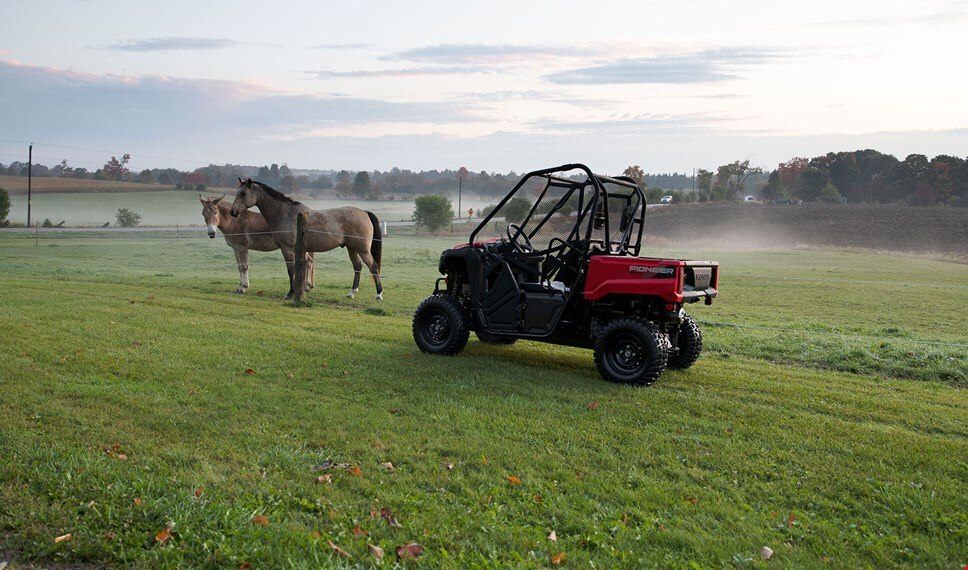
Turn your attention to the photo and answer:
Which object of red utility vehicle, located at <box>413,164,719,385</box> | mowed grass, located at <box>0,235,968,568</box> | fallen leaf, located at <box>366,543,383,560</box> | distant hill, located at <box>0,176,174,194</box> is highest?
distant hill, located at <box>0,176,174,194</box>

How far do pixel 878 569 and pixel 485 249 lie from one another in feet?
21.5

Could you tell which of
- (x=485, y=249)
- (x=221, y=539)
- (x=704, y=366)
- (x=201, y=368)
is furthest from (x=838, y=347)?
(x=221, y=539)

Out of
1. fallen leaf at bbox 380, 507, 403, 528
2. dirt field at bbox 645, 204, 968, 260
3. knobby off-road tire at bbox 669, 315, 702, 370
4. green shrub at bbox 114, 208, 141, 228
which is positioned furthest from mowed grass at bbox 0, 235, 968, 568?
green shrub at bbox 114, 208, 141, 228

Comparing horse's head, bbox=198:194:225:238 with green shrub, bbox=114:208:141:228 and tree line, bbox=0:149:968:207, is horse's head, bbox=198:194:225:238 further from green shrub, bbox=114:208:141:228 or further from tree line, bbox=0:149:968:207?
tree line, bbox=0:149:968:207

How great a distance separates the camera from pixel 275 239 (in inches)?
733

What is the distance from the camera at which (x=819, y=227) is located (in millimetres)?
67438

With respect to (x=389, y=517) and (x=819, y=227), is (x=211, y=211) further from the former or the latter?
(x=819, y=227)

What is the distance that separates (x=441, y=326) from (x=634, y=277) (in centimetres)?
299

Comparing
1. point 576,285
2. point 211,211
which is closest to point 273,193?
point 211,211

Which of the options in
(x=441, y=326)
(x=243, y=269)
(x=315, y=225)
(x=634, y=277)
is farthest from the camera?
(x=243, y=269)

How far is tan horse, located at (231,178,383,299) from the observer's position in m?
18.2

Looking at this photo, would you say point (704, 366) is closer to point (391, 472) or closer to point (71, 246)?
point (391, 472)

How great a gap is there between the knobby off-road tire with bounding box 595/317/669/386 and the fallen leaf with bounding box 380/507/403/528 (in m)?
4.47

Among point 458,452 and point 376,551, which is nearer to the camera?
point 376,551
